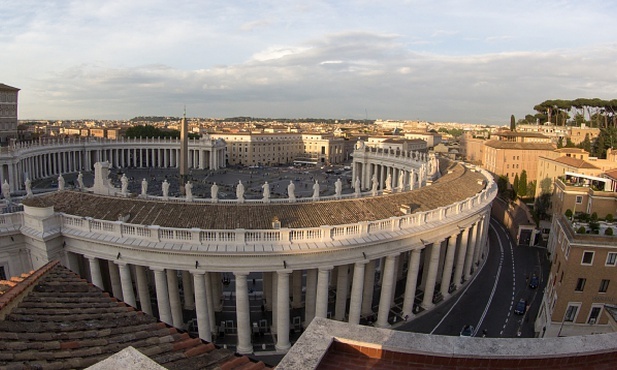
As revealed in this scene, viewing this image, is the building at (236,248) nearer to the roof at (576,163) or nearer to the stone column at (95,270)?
the stone column at (95,270)

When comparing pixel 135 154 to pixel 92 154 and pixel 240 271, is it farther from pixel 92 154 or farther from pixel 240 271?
pixel 240 271

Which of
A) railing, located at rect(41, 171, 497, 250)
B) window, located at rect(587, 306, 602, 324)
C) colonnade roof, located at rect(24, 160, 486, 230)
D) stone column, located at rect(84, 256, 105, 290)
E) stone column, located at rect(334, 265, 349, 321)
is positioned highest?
colonnade roof, located at rect(24, 160, 486, 230)

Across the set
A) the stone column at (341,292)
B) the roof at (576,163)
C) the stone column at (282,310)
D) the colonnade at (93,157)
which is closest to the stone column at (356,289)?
the stone column at (341,292)

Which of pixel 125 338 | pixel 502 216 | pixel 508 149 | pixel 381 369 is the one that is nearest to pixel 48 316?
pixel 125 338

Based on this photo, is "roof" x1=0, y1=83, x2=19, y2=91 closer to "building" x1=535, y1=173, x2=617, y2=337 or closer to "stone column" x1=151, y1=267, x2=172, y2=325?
"stone column" x1=151, y1=267, x2=172, y2=325

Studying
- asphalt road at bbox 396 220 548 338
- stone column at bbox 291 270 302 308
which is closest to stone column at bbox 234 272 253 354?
stone column at bbox 291 270 302 308
